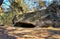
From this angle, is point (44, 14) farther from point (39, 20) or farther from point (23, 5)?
point (23, 5)

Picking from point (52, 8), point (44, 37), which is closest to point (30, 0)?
point (52, 8)

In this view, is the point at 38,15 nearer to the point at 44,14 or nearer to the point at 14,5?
the point at 44,14

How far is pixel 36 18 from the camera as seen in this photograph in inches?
190

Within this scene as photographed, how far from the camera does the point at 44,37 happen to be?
9.91 feet

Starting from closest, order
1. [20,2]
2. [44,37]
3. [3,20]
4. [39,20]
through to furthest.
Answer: [44,37], [39,20], [20,2], [3,20]

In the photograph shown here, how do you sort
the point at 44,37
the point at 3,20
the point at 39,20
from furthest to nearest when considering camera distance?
the point at 3,20
the point at 39,20
the point at 44,37

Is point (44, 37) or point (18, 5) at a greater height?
point (18, 5)

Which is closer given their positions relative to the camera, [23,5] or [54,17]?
[54,17]

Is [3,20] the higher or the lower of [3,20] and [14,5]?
the lower

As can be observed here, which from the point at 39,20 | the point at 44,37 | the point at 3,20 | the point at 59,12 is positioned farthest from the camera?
the point at 3,20

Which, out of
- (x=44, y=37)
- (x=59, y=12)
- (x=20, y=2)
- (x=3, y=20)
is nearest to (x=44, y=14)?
(x=59, y=12)

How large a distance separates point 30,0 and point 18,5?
5.46 feet

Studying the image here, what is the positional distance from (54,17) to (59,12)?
0.48m

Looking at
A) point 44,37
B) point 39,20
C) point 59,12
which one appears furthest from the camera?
point 59,12
